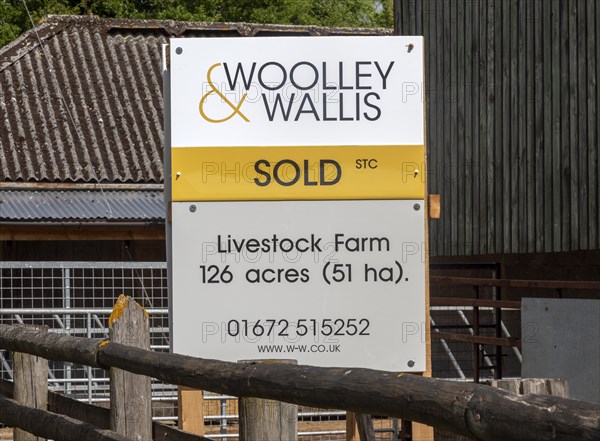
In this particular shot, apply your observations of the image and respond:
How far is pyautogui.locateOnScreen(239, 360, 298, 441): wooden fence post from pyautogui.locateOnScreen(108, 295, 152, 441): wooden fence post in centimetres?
138

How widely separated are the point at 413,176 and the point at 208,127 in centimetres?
100

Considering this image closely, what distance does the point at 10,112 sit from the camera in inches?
706

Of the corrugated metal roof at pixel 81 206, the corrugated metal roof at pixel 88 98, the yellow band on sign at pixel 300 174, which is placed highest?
the corrugated metal roof at pixel 88 98

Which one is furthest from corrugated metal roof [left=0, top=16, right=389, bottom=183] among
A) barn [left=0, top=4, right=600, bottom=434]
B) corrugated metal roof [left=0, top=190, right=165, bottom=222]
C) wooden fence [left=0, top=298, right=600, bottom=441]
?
wooden fence [left=0, top=298, right=600, bottom=441]

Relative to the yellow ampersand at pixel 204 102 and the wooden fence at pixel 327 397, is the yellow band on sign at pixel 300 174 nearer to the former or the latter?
the yellow ampersand at pixel 204 102

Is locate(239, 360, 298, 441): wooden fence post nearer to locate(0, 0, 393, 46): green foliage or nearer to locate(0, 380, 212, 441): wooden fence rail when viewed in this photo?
locate(0, 380, 212, 441): wooden fence rail

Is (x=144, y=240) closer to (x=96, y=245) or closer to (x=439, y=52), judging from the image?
(x=96, y=245)

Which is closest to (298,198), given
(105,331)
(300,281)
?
(300,281)

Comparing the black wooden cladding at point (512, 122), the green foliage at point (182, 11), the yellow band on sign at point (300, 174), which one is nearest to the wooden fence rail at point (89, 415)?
the yellow band on sign at point (300, 174)

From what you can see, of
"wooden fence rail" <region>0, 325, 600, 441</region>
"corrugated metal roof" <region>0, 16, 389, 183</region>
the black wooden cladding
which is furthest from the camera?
"corrugated metal roof" <region>0, 16, 389, 183</region>

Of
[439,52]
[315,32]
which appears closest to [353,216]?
[439,52]

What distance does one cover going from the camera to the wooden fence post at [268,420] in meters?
4.57

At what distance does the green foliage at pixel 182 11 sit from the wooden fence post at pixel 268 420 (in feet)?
83.0

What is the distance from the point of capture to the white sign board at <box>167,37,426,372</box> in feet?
18.9
